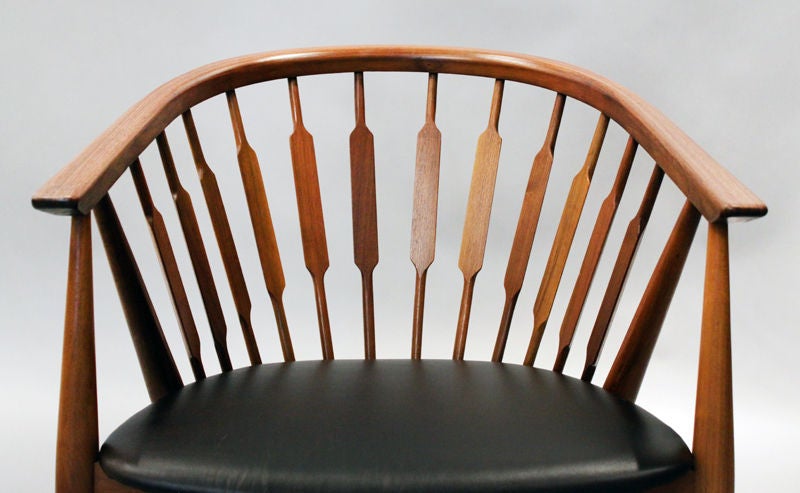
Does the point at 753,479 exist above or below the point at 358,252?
below

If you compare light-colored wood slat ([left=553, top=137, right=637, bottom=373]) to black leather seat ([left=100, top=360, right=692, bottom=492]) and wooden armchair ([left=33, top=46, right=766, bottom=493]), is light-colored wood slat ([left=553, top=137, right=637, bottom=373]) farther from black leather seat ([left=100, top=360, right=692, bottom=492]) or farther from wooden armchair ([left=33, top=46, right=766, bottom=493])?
black leather seat ([left=100, top=360, right=692, bottom=492])

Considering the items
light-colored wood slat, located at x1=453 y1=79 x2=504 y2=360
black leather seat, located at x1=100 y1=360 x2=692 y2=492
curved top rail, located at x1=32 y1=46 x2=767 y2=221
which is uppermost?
curved top rail, located at x1=32 y1=46 x2=767 y2=221

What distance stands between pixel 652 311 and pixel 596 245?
0.13m

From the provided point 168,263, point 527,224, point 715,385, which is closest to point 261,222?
point 168,263

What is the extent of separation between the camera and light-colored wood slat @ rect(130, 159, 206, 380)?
1.00 m

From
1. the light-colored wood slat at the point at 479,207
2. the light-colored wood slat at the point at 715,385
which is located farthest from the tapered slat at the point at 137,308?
the light-colored wood slat at the point at 715,385

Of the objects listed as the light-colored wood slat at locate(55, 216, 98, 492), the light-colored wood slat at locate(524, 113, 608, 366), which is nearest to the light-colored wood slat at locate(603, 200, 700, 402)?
the light-colored wood slat at locate(524, 113, 608, 366)

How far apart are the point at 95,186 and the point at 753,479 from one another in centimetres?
113

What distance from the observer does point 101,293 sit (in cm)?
177

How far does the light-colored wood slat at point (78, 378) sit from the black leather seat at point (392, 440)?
0.02 m

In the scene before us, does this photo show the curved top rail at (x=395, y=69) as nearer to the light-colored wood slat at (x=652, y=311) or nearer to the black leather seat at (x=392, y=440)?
the light-colored wood slat at (x=652, y=311)

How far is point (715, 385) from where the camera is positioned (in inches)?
32.8

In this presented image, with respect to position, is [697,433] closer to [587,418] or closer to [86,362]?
[587,418]

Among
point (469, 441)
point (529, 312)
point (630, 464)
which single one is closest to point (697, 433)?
point (630, 464)
